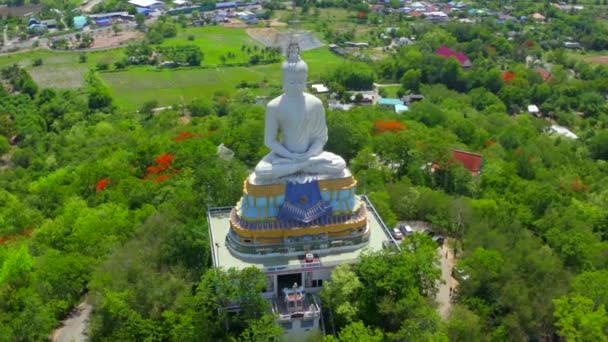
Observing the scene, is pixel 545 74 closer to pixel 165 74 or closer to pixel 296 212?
pixel 165 74

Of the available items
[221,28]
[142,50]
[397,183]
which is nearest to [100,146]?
[397,183]

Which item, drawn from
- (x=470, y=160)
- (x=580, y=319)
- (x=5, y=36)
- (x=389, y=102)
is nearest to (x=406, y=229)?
(x=580, y=319)

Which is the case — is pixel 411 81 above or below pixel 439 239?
below

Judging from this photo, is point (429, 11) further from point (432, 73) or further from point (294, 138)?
point (294, 138)

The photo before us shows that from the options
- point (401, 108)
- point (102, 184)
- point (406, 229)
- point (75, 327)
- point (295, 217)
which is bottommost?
point (401, 108)

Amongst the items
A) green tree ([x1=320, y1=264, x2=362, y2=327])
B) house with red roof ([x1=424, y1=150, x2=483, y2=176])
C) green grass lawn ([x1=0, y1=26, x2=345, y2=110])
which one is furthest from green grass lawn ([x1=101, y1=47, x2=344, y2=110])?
green tree ([x1=320, y1=264, x2=362, y2=327])

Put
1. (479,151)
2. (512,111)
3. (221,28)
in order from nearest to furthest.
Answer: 1. (479,151)
2. (512,111)
3. (221,28)

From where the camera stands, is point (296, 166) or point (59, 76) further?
point (59, 76)

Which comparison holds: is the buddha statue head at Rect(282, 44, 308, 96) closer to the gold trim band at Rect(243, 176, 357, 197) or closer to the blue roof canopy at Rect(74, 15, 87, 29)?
the gold trim band at Rect(243, 176, 357, 197)
